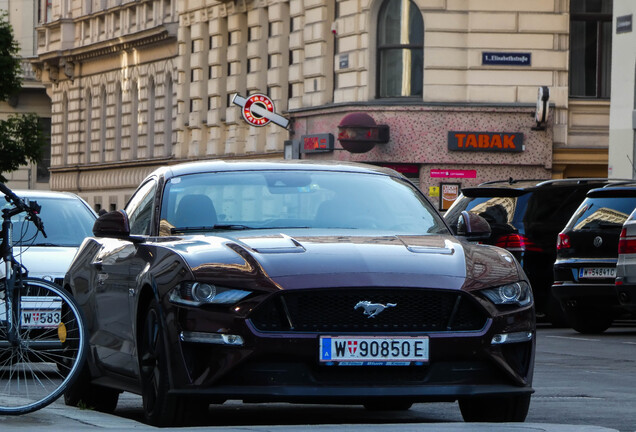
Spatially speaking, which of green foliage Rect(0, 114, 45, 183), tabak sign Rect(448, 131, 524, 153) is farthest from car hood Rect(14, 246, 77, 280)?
green foliage Rect(0, 114, 45, 183)

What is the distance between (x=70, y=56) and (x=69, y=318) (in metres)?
→ 57.5

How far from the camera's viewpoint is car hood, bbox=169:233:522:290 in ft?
28.4

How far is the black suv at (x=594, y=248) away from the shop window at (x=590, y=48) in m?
19.5

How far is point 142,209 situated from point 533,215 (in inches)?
515

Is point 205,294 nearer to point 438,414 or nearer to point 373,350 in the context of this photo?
point 373,350

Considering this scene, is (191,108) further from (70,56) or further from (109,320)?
(109,320)

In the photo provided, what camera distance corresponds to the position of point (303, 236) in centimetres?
938

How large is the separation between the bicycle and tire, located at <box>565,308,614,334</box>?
43.3ft

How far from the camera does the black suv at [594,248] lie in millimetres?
20797

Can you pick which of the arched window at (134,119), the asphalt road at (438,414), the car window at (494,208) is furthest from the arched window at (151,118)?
the asphalt road at (438,414)

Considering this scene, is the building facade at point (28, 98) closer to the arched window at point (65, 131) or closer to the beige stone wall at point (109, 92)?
the arched window at point (65, 131)

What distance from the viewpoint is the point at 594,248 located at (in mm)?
21062

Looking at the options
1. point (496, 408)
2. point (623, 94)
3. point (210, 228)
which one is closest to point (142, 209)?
point (210, 228)

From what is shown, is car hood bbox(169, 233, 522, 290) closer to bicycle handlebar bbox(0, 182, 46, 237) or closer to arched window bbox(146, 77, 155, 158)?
bicycle handlebar bbox(0, 182, 46, 237)
